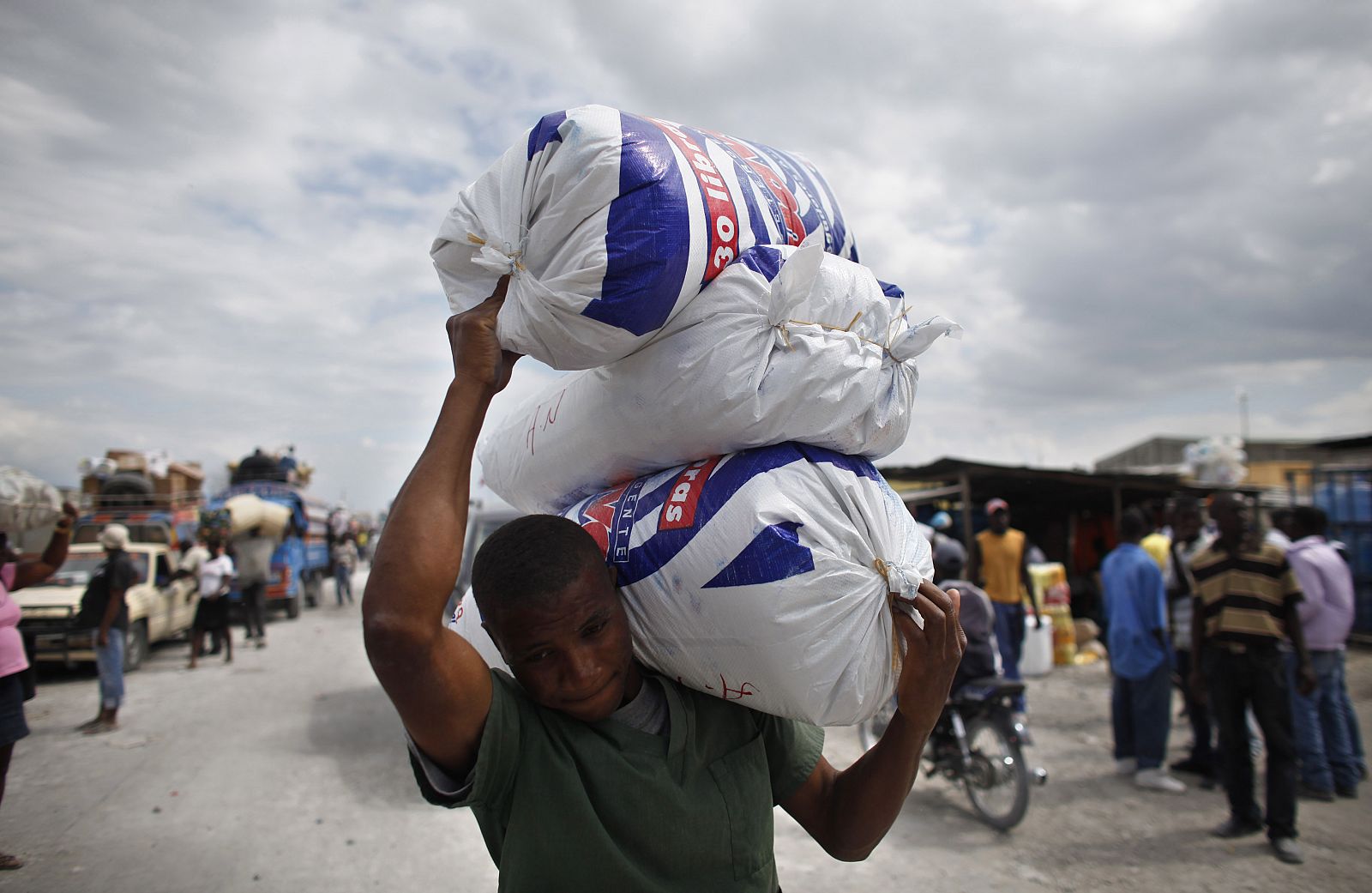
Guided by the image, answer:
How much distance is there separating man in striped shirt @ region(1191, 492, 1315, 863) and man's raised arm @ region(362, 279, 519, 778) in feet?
15.5

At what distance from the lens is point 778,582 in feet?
4.30

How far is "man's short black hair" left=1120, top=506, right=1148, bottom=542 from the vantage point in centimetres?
584

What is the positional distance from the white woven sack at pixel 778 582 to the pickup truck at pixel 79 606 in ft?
28.0

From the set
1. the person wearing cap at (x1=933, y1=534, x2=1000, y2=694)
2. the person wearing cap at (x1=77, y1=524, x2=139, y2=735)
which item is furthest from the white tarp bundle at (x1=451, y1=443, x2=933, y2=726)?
the person wearing cap at (x1=77, y1=524, x2=139, y2=735)

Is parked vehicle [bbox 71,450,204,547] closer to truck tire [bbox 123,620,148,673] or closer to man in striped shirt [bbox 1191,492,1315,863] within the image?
truck tire [bbox 123,620,148,673]

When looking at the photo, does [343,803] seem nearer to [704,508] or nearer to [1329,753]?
[704,508]

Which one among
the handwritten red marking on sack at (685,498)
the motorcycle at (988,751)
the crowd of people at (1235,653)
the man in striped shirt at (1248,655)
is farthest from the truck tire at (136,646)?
the man in striped shirt at (1248,655)

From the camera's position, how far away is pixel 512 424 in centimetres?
229

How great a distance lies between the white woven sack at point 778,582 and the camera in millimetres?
1312

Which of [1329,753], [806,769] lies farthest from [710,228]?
[1329,753]

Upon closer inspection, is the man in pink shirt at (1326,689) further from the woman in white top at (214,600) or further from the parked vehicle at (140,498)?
the parked vehicle at (140,498)

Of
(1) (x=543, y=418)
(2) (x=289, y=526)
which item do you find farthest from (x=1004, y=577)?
(2) (x=289, y=526)

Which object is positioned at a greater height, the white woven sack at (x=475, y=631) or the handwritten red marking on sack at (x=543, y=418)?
the handwritten red marking on sack at (x=543, y=418)

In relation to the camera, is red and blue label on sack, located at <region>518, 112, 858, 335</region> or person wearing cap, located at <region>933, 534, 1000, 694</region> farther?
person wearing cap, located at <region>933, 534, 1000, 694</region>
